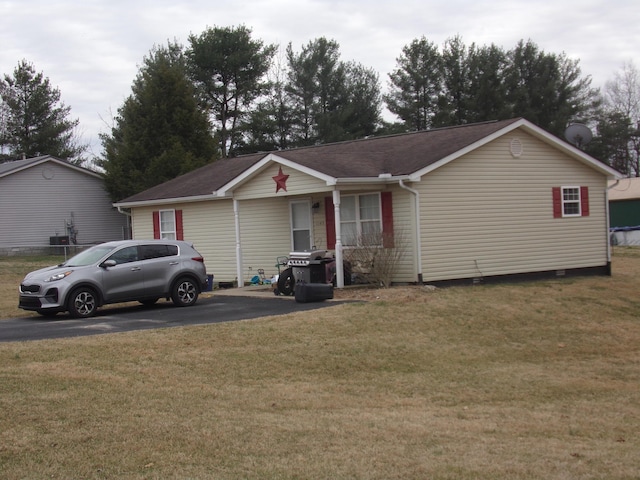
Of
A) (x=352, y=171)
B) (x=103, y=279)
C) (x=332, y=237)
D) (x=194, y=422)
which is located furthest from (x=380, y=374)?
(x=332, y=237)

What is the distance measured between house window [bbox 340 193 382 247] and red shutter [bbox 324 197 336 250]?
2.00 feet

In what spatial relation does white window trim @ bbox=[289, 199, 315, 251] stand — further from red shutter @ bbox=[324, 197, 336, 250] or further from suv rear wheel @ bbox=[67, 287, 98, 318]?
suv rear wheel @ bbox=[67, 287, 98, 318]

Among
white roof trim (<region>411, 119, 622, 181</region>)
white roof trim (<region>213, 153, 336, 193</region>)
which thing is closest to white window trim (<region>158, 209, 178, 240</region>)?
white roof trim (<region>213, 153, 336, 193</region>)

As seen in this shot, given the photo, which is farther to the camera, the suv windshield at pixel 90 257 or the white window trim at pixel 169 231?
the white window trim at pixel 169 231

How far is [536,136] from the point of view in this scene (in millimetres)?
21875

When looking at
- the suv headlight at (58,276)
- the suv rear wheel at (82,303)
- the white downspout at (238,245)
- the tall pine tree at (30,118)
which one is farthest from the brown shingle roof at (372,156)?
the tall pine tree at (30,118)

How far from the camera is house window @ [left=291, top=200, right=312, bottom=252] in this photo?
22125 mm

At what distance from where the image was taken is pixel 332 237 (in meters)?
21.2

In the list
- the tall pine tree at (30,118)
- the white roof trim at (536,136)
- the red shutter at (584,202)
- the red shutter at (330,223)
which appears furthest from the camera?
the tall pine tree at (30,118)

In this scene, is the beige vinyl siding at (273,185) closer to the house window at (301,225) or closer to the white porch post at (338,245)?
the white porch post at (338,245)

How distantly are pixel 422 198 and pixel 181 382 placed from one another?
10.6m

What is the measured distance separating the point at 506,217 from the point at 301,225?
583 centimetres

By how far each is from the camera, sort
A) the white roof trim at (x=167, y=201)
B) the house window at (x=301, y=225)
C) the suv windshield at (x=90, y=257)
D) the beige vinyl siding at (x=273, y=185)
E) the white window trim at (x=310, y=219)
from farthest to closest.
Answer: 1. the white roof trim at (x=167, y=201)
2. the house window at (x=301, y=225)
3. the white window trim at (x=310, y=219)
4. the beige vinyl siding at (x=273, y=185)
5. the suv windshield at (x=90, y=257)

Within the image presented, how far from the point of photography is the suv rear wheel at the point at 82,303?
15.6 m
